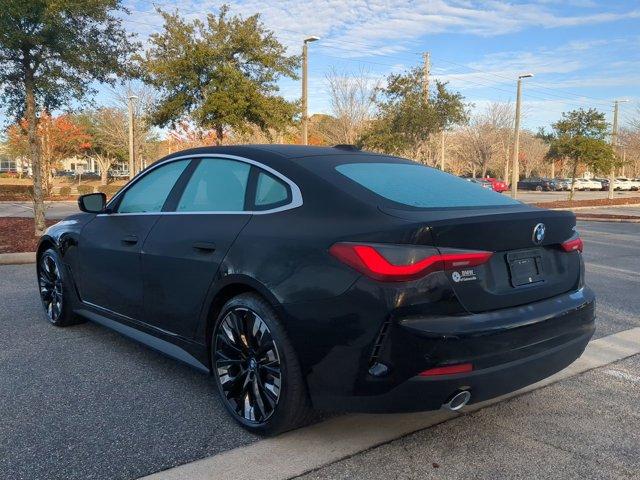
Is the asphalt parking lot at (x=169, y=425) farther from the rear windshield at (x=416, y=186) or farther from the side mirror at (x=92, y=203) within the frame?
the rear windshield at (x=416, y=186)

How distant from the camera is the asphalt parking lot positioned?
2684 mm

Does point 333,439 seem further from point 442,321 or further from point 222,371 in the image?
point 442,321

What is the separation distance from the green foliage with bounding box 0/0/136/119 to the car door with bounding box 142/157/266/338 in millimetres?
7626

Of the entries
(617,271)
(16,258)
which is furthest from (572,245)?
(16,258)

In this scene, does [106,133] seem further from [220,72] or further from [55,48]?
[55,48]

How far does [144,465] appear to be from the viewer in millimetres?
2691

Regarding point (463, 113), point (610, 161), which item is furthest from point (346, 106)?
point (610, 161)

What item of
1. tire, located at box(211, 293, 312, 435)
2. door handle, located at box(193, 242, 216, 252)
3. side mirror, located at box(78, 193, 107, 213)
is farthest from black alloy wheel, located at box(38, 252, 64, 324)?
tire, located at box(211, 293, 312, 435)

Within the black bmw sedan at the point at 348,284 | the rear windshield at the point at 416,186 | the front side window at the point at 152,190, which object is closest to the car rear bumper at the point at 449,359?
the black bmw sedan at the point at 348,284

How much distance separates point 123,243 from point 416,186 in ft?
6.92

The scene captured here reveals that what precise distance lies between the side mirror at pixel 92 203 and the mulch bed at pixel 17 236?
5246mm

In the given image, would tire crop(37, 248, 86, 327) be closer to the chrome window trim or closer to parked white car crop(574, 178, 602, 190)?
the chrome window trim

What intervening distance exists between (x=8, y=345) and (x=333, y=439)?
119 inches

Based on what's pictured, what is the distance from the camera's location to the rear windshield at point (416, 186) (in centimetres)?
298
